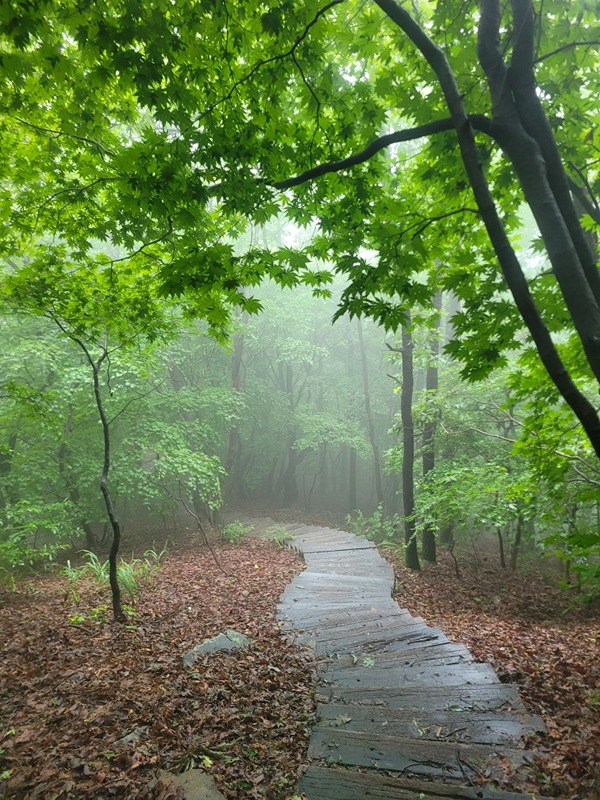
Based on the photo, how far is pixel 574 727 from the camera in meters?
2.94

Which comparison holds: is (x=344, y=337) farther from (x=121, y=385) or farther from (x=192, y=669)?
(x=192, y=669)

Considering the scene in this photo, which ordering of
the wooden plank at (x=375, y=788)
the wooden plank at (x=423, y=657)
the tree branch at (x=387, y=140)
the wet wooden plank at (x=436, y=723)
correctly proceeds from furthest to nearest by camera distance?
the wooden plank at (x=423, y=657) → the wet wooden plank at (x=436, y=723) → the tree branch at (x=387, y=140) → the wooden plank at (x=375, y=788)

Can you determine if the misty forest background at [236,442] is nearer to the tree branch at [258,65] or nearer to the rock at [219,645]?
the tree branch at [258,65]

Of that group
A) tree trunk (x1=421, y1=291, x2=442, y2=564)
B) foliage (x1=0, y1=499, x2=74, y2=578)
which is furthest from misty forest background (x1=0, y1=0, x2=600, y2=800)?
tree trunk (x1=421, y1=291, x2=442, y2=564)

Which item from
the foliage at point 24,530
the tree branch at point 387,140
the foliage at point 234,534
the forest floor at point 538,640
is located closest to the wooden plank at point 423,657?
the forest floor at point 538,640

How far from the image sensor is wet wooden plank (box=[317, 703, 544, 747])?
2938 mm

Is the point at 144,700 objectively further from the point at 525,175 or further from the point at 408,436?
the point at 408,436

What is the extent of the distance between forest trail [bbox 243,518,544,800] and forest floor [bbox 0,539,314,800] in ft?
0.82

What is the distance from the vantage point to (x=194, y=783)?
2539mm

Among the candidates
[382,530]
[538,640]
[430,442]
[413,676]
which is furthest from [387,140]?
[382,530]

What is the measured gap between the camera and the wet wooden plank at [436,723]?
2938 millimetres

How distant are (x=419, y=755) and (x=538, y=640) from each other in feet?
9.43

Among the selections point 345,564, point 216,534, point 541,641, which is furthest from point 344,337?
point 541,641

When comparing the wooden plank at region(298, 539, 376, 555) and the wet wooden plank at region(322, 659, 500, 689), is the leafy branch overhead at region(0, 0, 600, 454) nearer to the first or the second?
the wet wooden plank at region(322, 659, 500, 689)
